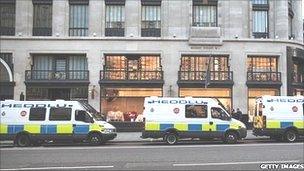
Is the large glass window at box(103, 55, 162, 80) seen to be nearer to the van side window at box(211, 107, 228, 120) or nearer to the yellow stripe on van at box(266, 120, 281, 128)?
the van side window at box(211, 107, 228, 120)

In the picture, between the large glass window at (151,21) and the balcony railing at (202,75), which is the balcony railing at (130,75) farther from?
the large glass window at (151,21)

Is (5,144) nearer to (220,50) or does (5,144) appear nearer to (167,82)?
(167,82)

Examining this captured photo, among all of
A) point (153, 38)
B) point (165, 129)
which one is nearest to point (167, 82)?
point (153, 38)

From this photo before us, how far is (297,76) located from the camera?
3888cm

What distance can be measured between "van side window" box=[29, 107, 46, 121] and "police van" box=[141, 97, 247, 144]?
4947mm

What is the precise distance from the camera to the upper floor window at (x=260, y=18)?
122ft

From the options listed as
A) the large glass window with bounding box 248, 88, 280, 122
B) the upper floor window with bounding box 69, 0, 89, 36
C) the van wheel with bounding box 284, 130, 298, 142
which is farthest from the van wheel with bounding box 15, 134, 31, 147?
the large glass window with bounding box 248, 88, 280, 122

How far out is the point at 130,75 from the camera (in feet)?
117

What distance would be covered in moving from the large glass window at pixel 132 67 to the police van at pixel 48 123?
12.5 m

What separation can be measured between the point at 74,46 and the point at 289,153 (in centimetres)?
2218

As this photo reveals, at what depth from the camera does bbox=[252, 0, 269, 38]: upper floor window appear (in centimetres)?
3722

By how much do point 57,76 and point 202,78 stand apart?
35.8 ft

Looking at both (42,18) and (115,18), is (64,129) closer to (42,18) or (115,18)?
(115,18)

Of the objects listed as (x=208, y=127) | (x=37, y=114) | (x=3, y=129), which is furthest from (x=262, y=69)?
(x=3, y=129)
